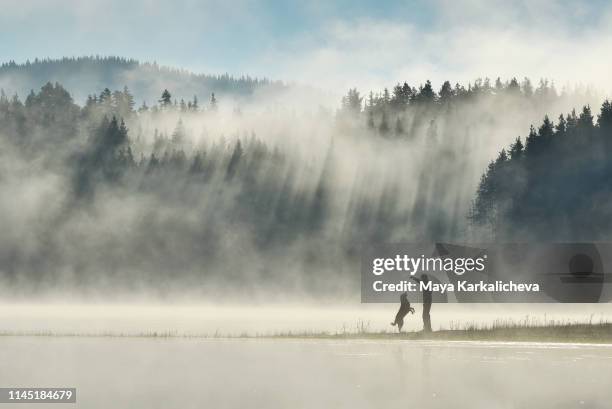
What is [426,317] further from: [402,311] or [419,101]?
[419,101]

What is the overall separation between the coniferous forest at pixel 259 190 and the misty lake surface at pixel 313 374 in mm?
99344

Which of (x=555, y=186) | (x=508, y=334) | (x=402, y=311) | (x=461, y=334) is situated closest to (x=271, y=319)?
(x=402, y=311)

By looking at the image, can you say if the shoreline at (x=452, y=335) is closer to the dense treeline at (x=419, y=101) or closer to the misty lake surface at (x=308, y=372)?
the misty lake surface at (x=308, y=372)

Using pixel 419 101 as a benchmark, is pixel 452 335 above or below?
below

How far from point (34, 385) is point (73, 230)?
146055 millimetres

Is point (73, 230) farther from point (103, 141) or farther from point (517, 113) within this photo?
point (517, 113)

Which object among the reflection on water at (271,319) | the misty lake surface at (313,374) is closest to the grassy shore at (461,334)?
the reflection on water at (271,319)

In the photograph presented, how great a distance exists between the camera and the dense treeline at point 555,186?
398 feet

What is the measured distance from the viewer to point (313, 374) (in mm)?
22266

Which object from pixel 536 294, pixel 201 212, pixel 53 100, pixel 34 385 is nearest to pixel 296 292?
pixel 201 212

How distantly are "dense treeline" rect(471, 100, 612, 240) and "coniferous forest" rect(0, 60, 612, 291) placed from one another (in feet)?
0.89

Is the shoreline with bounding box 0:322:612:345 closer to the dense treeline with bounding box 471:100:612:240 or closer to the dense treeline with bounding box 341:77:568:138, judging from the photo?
the dense treeline with bounding box 471:100:612:240

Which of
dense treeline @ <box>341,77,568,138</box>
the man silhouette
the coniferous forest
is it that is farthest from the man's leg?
dense treeline @ <box>341,77,568,138</box>

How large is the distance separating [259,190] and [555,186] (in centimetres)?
5686
